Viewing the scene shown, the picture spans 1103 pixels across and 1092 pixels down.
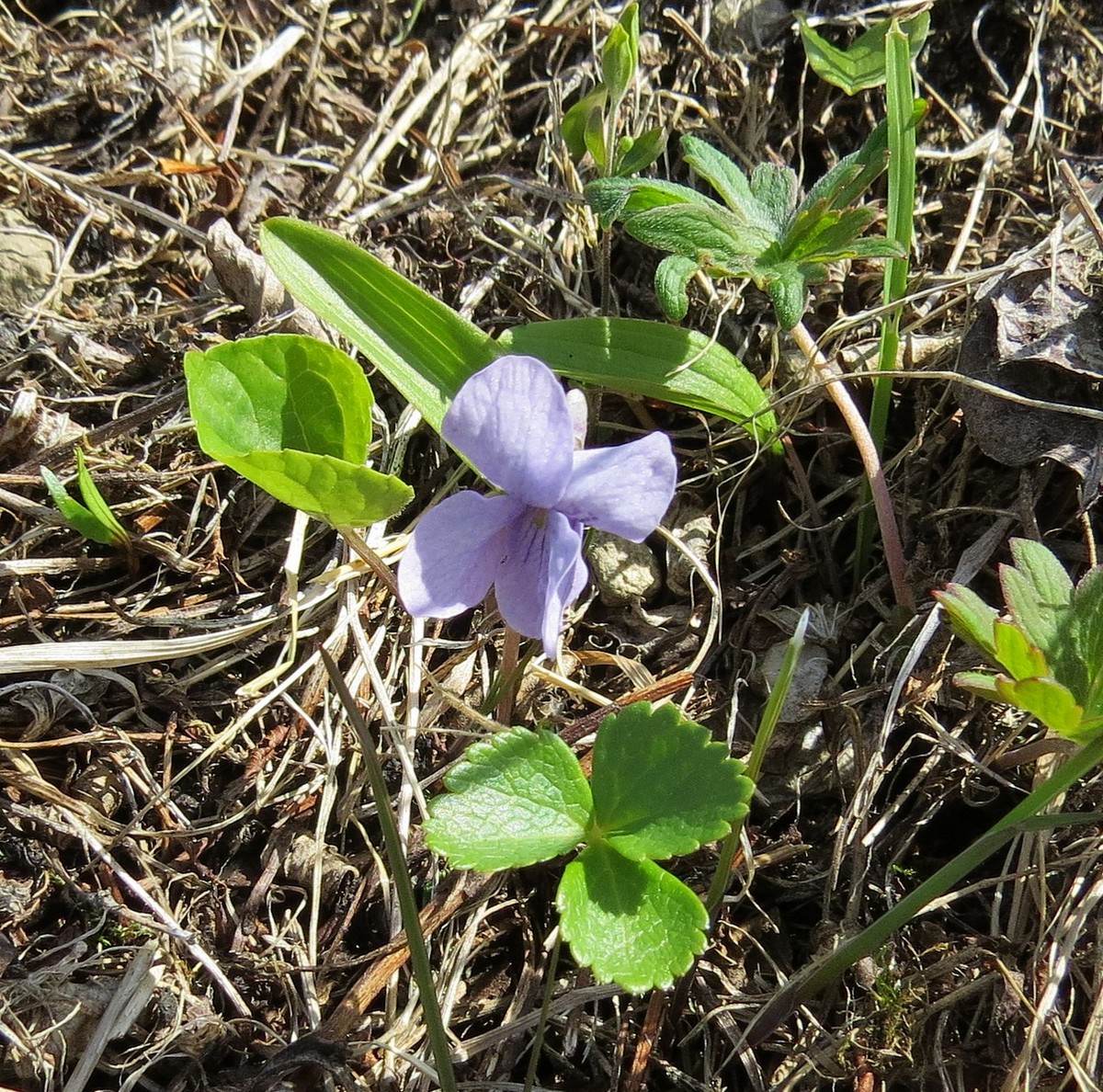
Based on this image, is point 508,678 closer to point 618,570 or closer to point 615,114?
point 618,570

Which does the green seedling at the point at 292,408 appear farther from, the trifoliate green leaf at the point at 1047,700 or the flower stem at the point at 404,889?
the trifoliate green leaf at the point at 1047,700

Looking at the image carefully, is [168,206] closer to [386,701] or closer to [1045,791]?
[386,701]

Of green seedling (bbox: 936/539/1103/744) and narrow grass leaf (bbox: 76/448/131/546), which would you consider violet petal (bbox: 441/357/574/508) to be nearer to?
green seedling (bbox: 936/539/1103/744)

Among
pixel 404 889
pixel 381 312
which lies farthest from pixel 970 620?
pixel 381 312

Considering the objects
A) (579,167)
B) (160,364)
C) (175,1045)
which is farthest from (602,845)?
(579,167)

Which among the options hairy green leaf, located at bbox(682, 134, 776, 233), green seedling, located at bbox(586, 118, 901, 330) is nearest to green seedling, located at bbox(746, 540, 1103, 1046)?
green seedling, located at bbox(586, 118, 901, 330)

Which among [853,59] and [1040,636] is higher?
[853,59]

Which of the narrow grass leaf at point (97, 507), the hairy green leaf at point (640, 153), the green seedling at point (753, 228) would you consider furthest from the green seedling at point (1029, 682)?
the narrow grass leaf at point (97, 507)
